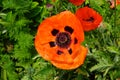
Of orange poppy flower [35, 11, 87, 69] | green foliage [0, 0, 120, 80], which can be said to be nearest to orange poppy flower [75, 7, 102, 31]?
orange poppy flower [35, 11, 87, 69]

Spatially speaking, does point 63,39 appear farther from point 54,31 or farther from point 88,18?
point 88,18

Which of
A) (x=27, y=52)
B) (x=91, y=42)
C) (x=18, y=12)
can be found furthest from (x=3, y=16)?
(x=91, y=42)

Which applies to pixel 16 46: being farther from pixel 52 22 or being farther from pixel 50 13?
pixel 52 22

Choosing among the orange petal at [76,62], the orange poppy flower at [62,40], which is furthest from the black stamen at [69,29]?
the orange petal at [76,62]

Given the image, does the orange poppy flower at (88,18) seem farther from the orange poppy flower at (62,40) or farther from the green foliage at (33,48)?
the green foliage at (33,48)

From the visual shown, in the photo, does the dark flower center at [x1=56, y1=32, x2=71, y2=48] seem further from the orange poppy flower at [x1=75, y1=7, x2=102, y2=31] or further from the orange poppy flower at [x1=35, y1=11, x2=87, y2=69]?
the orange poppy flower at [x1=75, y1=7, x2=102, y2=31]

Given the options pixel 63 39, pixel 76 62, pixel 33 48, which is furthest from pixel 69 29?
pixel 33 48
